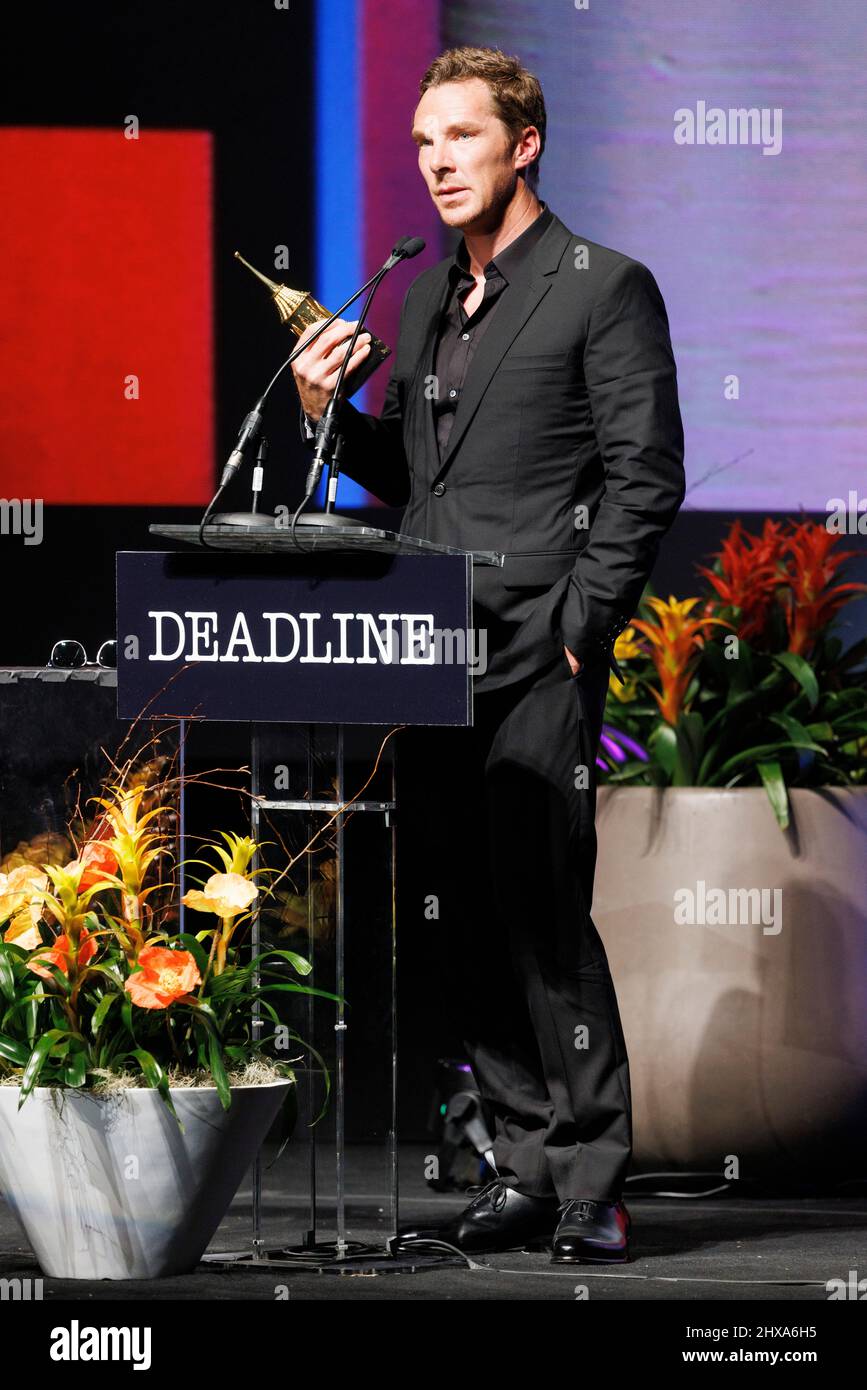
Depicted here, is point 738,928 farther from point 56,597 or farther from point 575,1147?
point 56,597

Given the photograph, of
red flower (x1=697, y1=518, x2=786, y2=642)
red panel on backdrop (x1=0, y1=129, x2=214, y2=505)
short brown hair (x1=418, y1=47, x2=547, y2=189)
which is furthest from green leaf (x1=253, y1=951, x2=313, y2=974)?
red panel on backdrop (x1=0, y1=129, x2=214, y2=505)

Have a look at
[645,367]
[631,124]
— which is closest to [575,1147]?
[645,367]

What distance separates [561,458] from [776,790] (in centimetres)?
100

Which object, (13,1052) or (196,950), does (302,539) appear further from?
(13,1052)

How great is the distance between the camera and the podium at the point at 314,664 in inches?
100

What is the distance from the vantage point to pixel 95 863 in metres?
2.61

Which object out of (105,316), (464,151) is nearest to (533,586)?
(464,151)

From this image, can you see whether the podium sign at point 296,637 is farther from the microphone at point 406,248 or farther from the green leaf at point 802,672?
the green leaf at point 802,672

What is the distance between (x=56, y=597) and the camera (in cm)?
443

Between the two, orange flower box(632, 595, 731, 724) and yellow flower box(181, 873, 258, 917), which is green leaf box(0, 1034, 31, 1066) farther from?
orange flower box(632, 595, 731, 724)

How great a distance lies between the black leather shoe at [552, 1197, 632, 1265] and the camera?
268 cm

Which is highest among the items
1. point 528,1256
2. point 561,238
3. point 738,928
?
point 561,238

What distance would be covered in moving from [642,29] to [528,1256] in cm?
283

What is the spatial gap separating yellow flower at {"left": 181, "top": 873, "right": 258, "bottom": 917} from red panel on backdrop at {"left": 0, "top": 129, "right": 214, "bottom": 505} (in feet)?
6.69
